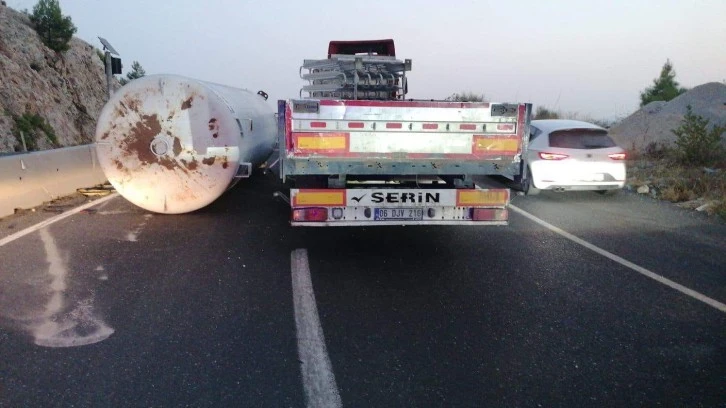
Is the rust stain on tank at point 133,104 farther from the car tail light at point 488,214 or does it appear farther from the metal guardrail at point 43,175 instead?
the car tail light at point 488,214

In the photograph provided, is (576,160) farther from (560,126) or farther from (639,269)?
(639,269)

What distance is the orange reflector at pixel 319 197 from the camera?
18.9 ft

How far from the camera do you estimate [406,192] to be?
5.86 metres

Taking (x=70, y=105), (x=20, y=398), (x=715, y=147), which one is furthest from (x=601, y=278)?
(x=70, y=105)

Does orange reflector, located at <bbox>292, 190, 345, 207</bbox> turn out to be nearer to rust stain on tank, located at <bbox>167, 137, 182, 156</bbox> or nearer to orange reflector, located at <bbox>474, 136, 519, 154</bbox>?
orange reflector, located at <bbox>474, 136, 519, 154</bbox>

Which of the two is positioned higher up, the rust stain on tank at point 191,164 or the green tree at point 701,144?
the green tree at point 701,144

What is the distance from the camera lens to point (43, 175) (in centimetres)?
898

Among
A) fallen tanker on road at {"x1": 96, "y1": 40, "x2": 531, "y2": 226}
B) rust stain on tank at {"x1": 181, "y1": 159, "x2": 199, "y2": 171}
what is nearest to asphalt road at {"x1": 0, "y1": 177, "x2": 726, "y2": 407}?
fallen tanker on road at {"x1": 96, "y1": 40, "x2": 531, "y2": 226}

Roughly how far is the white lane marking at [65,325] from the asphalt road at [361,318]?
0.06ft

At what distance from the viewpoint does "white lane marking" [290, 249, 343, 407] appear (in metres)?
3.21

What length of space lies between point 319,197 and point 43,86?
27.8 metres

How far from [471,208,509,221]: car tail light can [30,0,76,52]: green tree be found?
108ft

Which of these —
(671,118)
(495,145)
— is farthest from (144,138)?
(671,118)

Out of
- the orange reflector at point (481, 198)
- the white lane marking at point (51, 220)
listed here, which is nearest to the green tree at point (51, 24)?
the white lane marking at point (51, 220)
